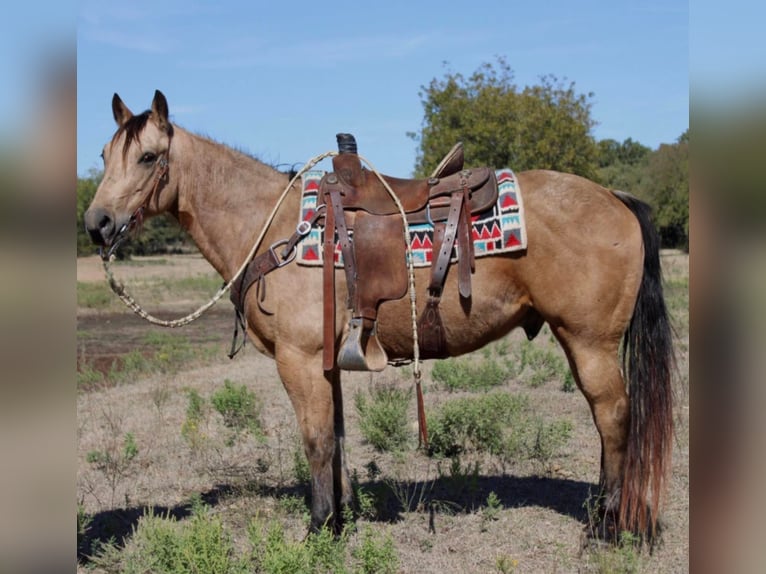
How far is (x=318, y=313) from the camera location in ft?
12.8

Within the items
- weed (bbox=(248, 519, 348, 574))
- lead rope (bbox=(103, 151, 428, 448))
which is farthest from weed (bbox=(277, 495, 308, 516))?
lead rope (bbox=(103, 151, 428, 448))

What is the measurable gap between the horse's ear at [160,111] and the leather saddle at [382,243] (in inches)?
40.1

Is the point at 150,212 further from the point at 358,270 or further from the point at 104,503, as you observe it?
the point at 104,503

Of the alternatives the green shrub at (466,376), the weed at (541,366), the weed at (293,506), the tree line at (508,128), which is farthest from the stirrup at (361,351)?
the tree line at (508,128)

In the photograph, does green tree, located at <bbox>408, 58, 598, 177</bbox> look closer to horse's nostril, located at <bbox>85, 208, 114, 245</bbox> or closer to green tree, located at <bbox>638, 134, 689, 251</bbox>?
green tree, located at <bbox>638, 134, 689, 251</bbox>

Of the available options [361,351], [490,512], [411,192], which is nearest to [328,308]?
[361,351]

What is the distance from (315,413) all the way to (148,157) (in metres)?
1.78

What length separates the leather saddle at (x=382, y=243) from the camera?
12.5 feet

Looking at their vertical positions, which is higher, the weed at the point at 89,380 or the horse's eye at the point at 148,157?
the horse's eye at the point at 148,157

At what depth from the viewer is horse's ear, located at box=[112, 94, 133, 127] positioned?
399cm

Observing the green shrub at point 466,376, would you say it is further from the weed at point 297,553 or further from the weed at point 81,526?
the weed at point 81,526

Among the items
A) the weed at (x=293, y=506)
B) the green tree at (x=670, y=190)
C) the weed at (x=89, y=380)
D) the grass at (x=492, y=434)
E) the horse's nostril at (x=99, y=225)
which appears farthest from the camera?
the green tree at (x=670, y=190)

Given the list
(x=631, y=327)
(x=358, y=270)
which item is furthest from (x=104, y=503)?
(x=631, y=327)

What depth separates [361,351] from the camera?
376 cm
